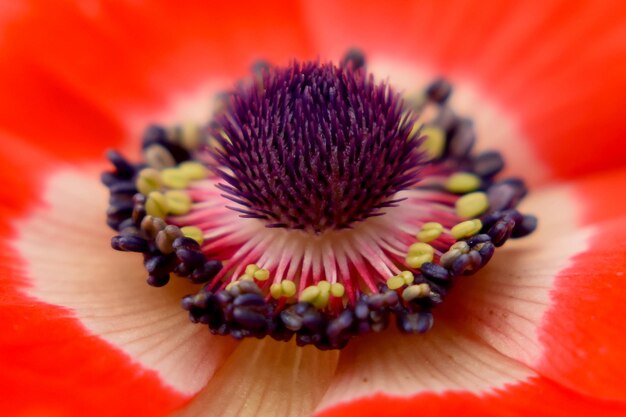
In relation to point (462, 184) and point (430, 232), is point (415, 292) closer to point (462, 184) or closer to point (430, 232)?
point (430, 232)

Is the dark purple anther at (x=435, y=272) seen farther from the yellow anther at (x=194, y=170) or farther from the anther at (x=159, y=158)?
the anther at (x=159, y=158)

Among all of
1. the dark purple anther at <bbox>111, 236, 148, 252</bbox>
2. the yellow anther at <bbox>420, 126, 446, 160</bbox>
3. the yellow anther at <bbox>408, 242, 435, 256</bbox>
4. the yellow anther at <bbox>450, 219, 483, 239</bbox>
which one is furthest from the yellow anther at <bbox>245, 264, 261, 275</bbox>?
the yellow anther at <bbox>420, 126, 446, 160</bbox>

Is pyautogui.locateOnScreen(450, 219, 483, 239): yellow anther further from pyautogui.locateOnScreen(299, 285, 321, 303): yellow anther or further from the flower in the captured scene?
pyautogui.locateOnScreen(299, 285, 321, 303): yellow anther

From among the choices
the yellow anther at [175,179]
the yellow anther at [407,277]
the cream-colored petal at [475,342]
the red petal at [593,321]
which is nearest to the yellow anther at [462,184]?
the cream-colored petal at [475,342]

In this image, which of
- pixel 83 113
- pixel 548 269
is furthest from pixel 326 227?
pixel 83 113

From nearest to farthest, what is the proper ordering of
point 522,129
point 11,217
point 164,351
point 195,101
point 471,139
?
point 164,351 → point 11,217 → point 471,139 → point 522,129 → point 195,101

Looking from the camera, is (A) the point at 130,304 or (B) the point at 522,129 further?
(B) the point at 522,129

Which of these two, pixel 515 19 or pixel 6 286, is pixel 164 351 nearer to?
pixel 6 286
